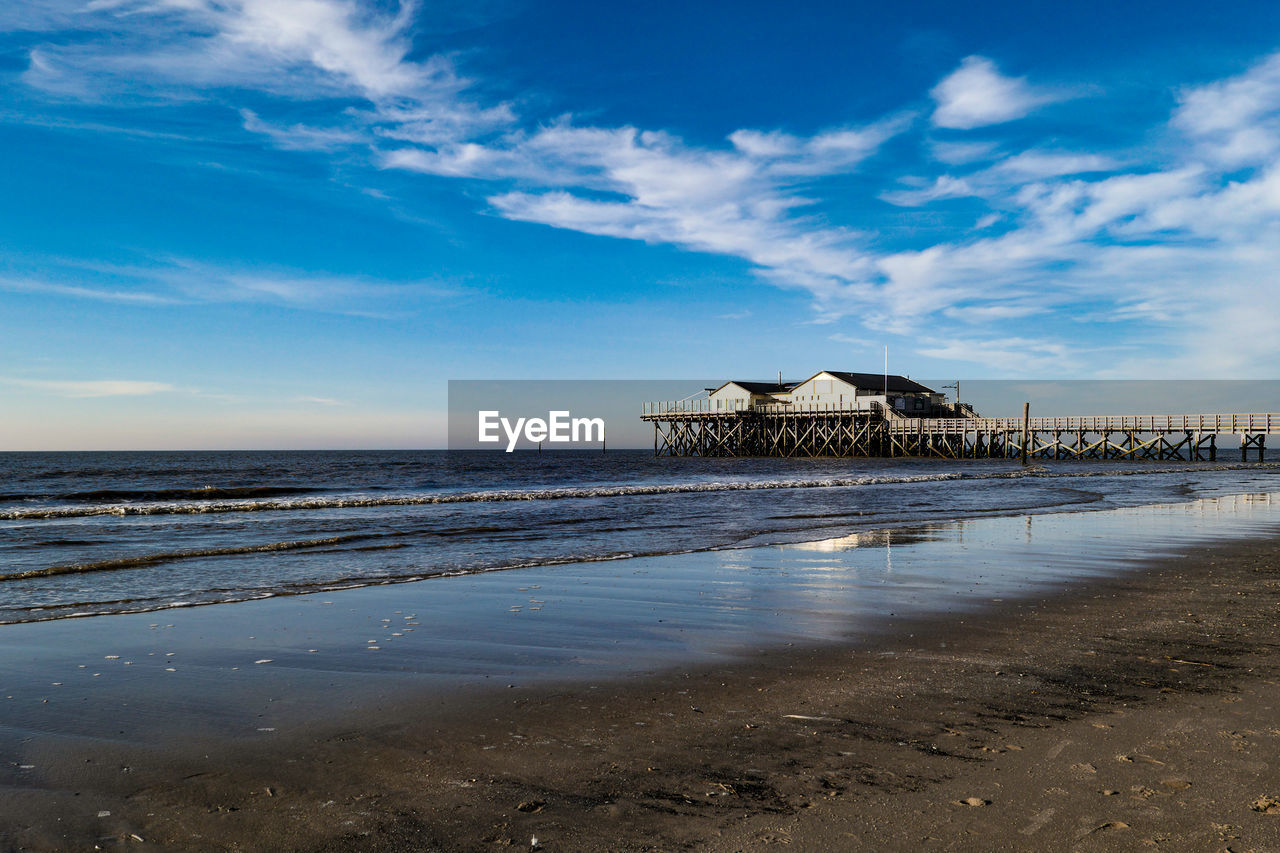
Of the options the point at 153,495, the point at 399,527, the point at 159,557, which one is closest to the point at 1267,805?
the point at 159,557

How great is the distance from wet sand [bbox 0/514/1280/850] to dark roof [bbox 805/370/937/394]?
6622 cm

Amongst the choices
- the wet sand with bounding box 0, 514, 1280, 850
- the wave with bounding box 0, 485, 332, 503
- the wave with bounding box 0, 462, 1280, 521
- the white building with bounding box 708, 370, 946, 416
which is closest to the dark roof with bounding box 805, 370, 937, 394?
the white building with bounding box 708, 370, 946, 416

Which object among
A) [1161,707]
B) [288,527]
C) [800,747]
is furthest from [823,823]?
[288,527]

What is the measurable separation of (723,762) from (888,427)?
65.8 m

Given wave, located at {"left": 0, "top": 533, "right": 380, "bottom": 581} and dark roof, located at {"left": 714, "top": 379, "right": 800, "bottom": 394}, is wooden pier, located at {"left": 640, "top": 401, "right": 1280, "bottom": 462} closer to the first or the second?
dark roof, located at {"left": 714, "top": 379, "right": 800, "bottom": 394}

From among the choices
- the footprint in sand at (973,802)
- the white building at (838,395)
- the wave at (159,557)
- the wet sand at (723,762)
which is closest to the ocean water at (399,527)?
the wave at (159,557)

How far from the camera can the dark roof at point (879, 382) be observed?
69875mm

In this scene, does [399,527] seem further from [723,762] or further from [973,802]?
[973,802]

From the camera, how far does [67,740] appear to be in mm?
4055

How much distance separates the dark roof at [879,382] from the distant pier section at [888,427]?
0.13 metres

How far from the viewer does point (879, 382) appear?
72125 millimetres

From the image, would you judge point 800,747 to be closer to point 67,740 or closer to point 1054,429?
point 67,740

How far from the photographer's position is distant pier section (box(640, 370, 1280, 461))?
54125 millimetres

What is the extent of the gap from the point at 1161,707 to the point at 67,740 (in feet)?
19.3
